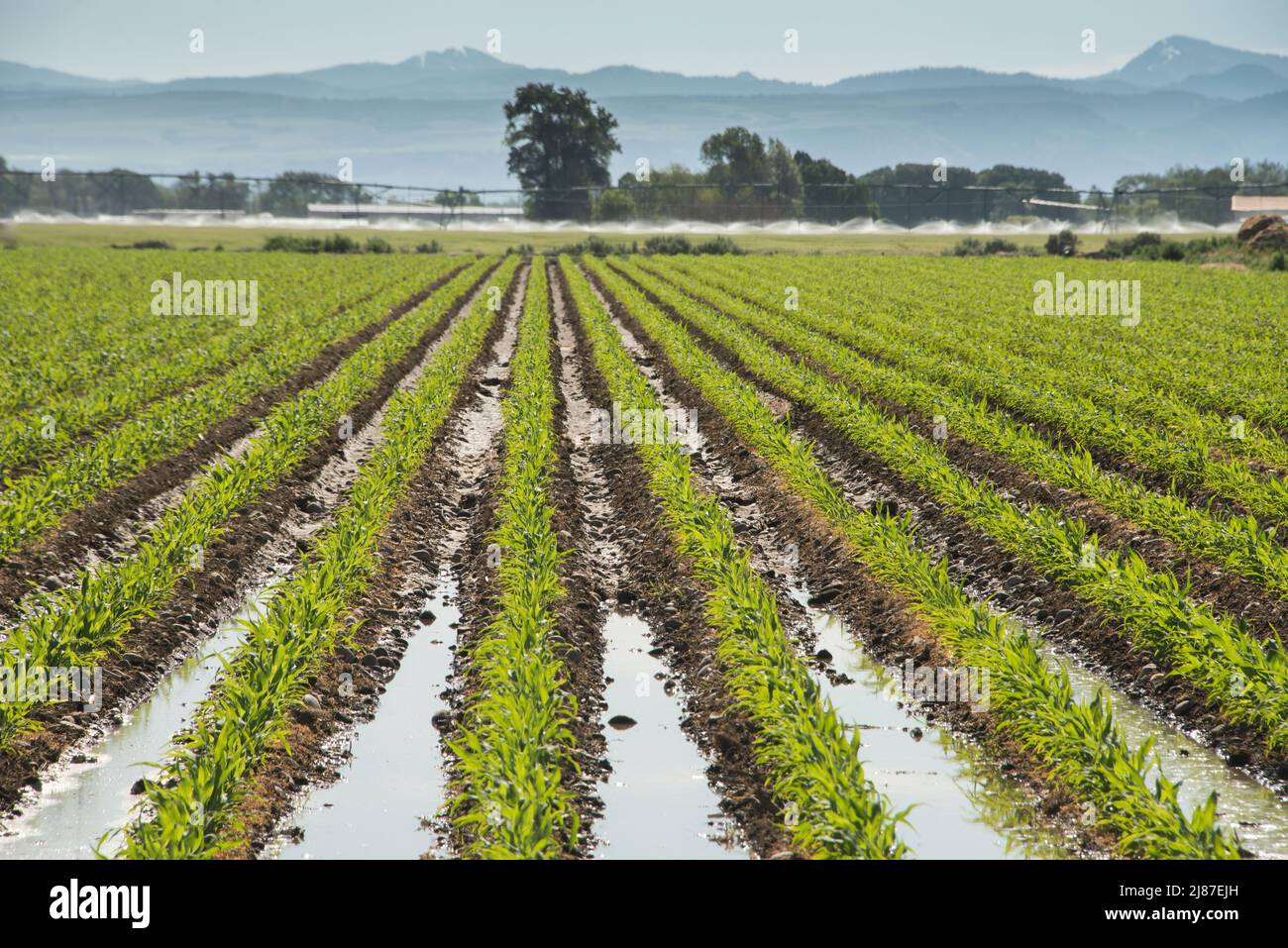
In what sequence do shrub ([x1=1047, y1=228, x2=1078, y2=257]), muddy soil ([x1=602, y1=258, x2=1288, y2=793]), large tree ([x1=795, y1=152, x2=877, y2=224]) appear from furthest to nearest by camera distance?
large tree ([x1=795, y1=152, x2=877, y2=224]) < shrub ([x1=1047, y1=228, x2=1078, y2=257]) < muddy soil ([x1=602, y1=258, x2=1288, y2=793])

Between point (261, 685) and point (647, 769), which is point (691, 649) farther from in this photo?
point (261, 685)

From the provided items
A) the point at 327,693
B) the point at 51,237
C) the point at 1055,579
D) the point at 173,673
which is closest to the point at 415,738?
the point at 327,693

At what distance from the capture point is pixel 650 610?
9094mm

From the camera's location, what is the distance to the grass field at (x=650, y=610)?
5.82 meters

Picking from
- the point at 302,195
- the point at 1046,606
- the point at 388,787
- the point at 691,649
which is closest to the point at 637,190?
the point at 302,195

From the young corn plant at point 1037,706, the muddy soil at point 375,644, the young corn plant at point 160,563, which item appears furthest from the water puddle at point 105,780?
the young corn plant at point 1037,706

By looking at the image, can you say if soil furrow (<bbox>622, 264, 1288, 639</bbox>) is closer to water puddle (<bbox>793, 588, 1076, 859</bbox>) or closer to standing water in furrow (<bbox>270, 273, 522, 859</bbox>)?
water puddle (<bbox>793, 588, 1076, 859</bbox>)

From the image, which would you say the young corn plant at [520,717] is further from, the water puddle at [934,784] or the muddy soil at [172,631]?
the muddy soil at [172,631]

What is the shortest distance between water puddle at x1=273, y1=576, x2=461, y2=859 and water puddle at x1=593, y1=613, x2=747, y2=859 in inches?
38.6

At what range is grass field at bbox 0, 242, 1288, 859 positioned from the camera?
582 cm

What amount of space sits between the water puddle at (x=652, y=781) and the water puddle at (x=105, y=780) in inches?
98.7


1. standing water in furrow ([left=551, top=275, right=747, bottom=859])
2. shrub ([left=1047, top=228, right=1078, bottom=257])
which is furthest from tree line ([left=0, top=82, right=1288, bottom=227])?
standing water in furrow ([left=551, top=275, right=747, bottom=859])

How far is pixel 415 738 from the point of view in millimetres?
6859

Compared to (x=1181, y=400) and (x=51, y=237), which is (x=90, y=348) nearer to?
(x=1181, y=400)
